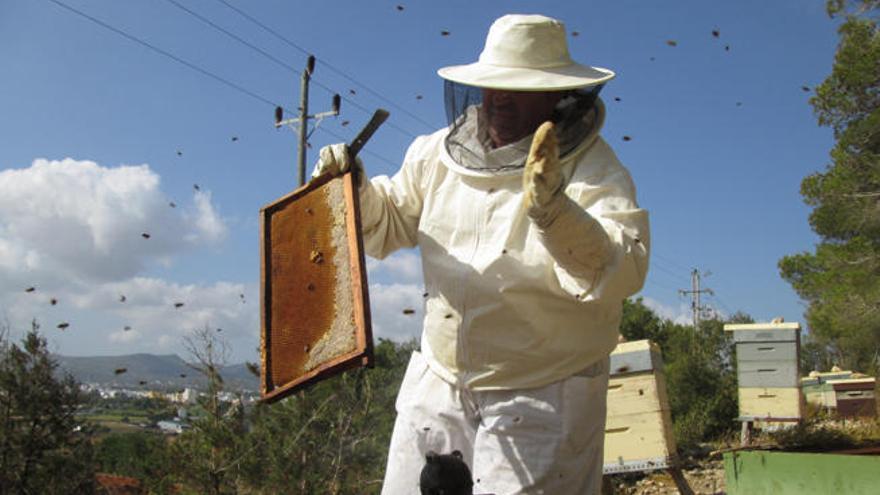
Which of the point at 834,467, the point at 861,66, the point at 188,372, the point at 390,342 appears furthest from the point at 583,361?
the point at 390,342

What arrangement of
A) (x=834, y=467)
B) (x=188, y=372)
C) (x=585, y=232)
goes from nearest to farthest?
(x=585, y=232)
(x=834, y=467)
(x=188, y=372)

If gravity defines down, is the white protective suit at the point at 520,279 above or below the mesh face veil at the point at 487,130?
below

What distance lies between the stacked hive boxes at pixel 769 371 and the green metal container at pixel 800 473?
7949 mm

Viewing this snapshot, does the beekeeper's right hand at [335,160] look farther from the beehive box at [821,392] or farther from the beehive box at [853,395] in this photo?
the beehive box at [821,392]

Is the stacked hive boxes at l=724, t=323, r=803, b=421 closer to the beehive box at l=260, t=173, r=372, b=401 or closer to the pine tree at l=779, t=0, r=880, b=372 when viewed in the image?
the pine tree at l=779, t=0, r=880, b=372

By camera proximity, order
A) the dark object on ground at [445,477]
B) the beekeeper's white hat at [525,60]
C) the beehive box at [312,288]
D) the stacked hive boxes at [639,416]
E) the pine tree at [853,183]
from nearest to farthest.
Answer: the dark object on ground at [445,477]
the beehive box at [312,288]
the beekeeper's white hat at [525,60]
the stacked hive boxes at [639,416]
the pine tree at [853,183]

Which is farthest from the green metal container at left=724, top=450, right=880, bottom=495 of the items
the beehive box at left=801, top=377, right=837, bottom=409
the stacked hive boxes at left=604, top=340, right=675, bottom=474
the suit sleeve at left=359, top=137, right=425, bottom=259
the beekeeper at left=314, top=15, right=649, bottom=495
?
the beehive box at left=801, top=377, right=837, bottom=409

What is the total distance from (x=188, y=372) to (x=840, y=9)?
56.2 ft

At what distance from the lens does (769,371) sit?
13.0 meters

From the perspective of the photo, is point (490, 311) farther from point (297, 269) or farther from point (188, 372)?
point (188, 372)

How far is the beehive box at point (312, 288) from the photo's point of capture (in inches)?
104

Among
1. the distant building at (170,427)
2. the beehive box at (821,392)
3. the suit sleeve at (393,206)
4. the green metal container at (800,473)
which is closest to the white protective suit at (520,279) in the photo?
the suit sleeve at (393,206)

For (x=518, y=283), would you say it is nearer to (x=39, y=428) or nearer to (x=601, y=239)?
(x=601, y=239)

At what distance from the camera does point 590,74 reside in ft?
9.34
